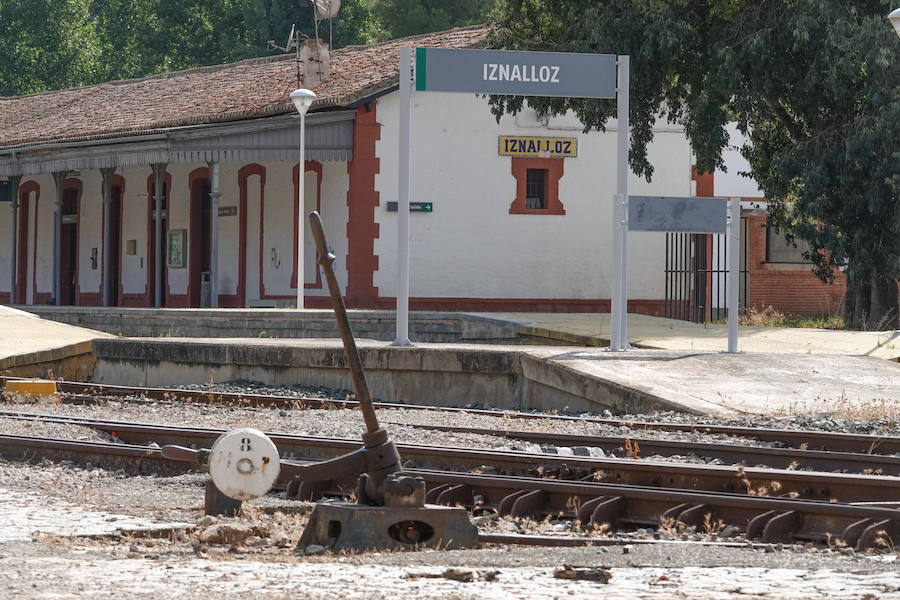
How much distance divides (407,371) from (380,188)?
1190cm

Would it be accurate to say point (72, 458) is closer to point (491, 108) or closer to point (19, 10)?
point (491, 108)

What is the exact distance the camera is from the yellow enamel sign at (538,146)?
26.8 metres

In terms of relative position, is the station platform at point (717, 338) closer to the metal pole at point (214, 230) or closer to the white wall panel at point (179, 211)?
the metal pole at point (214, 230)

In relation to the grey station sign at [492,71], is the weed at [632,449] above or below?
below

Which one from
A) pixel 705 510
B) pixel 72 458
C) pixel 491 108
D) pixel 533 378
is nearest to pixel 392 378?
pixel 533 378

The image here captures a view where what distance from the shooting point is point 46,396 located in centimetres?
1366

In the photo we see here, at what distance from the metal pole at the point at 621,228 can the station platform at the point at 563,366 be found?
1.02 feet

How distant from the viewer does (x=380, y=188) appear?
26.2 meters

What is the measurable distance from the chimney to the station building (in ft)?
0.09

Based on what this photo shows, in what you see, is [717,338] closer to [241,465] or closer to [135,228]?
[241,465]

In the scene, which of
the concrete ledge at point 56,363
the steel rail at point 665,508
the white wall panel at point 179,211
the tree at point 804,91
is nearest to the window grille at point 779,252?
the tree at point 804,91

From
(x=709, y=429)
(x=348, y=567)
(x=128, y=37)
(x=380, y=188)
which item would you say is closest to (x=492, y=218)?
(x=380, y=188)

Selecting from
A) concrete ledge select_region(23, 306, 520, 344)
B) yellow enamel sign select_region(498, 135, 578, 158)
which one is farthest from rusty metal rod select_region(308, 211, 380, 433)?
yellow enamel sign select_region(498, 135, 578, 158)

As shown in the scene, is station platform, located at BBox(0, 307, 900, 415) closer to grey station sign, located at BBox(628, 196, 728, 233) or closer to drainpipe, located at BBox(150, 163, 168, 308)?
grey station sign, located at BBox(628, 196, 728, 233)
